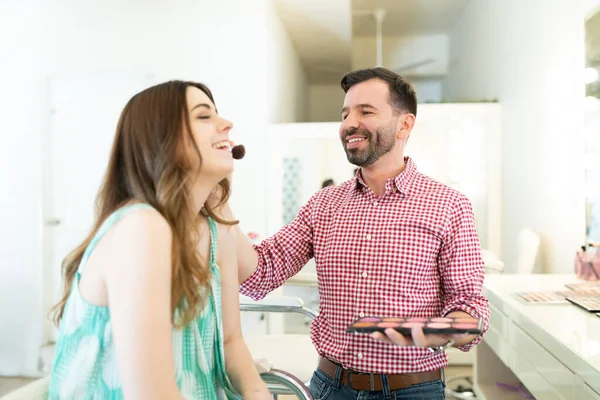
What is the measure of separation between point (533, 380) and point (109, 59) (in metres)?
3.35

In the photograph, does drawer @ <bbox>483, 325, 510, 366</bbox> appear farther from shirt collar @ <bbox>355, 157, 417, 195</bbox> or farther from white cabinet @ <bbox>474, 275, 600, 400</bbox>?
shirt collar @ <bbox>355, 157, 417, 195</bbox>

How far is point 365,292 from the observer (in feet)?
4.83

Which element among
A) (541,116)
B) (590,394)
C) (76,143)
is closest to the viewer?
(590,394)

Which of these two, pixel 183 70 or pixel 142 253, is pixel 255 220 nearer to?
pixel 183 70

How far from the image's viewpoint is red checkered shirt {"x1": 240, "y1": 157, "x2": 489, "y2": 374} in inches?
56.2

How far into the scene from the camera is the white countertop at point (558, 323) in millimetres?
1459

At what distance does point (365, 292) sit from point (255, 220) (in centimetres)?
264

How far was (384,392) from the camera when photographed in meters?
1.41

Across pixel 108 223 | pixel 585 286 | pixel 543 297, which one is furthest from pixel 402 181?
pixel 585 286

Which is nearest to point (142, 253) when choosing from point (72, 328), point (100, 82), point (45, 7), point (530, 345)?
point (72, 328)

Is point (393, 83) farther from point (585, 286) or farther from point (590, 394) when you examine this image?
point (585, 286)

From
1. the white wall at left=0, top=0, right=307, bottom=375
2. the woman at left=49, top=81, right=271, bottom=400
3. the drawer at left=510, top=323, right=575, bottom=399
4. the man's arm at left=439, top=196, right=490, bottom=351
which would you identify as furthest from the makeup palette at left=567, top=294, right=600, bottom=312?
the white wall at left=0, top=0, right=307, bottom=375

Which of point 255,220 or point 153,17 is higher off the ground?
point 153,17

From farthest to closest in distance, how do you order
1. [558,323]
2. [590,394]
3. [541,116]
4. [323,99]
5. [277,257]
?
[323,99], [541,116], [558,323], [277,257], [590,394]
